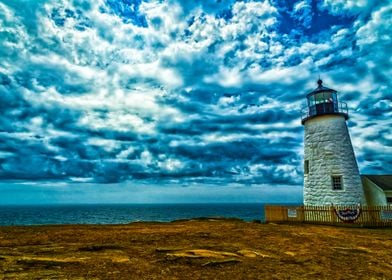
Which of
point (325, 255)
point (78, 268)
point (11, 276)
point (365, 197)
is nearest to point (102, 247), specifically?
point (78, 268)

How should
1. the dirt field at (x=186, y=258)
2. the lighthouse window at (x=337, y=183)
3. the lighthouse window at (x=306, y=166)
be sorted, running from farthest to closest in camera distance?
the lighthouse window at (x=306, y=166) < the lighthouse window at (x=337, y=183) < the dirt field at (x=186, y=258)

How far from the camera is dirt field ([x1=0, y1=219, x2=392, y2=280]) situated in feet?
23.1

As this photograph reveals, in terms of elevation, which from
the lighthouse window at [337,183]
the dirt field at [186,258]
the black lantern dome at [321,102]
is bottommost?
the dirt field at [186,258]

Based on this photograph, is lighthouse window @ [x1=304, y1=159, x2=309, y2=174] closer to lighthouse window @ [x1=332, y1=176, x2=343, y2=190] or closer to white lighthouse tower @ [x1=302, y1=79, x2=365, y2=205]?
white lighthouse tower @ [x1=302, y1=79, x2=365, y2=205]

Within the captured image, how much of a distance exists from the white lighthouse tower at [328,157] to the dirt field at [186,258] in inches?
439

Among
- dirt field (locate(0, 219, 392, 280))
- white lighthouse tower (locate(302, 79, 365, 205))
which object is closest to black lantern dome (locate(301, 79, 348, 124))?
white lighthouse tower (locate(302, 79, 365, 205))

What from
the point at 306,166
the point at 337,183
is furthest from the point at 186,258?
the point at 306,166

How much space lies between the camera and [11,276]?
6.38m

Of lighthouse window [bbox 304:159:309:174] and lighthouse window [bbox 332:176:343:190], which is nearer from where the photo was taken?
lighthouse window [bbox 332:176:343:190]

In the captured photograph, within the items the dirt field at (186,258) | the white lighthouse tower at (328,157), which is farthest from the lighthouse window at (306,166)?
the dirt field at (186,258)

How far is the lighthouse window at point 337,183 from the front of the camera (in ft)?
74.3

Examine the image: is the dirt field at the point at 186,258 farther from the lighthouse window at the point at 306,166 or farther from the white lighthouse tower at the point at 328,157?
the lighthouse window at the point at 306,166

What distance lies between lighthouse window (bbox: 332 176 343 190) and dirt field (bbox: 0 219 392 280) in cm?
1107

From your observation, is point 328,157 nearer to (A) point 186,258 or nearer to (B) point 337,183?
(B) point 337,183
